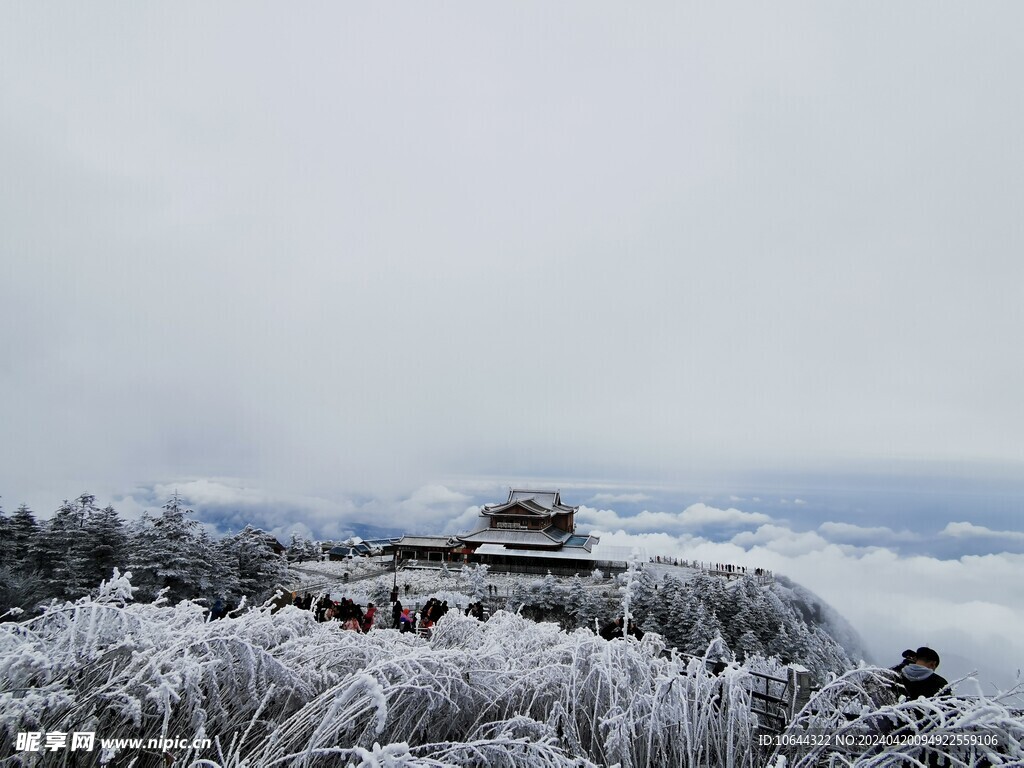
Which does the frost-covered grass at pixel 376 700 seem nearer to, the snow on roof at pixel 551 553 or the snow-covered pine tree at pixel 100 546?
the snow-covered pine tree at pixel 100 546

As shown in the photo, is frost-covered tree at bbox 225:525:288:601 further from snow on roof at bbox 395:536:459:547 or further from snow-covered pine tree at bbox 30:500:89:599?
snow on roof at bbox 395:536:459:547

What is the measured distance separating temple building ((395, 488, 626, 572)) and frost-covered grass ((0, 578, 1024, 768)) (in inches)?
841

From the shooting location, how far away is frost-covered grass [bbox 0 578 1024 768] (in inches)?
94.1

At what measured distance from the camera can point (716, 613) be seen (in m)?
16.0

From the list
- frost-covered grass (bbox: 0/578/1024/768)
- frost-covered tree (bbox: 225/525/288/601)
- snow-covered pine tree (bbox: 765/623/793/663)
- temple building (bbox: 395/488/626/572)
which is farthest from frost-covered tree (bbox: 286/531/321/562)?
frost-covered grass (bbox: 0/578/1024/768)

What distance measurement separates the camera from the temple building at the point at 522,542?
24.6m

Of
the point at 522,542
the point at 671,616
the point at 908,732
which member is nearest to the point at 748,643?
the point at 671,616

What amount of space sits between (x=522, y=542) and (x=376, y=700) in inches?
986

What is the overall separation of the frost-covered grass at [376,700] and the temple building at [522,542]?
2136cm

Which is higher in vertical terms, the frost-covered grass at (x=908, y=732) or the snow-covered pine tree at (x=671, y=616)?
the frost-covered grass at (x=908, y=732)

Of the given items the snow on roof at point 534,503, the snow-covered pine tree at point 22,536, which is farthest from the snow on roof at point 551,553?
the snow-covered pine tree at point 22,536

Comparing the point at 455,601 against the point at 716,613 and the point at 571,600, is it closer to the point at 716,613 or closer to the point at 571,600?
the point at 571,600

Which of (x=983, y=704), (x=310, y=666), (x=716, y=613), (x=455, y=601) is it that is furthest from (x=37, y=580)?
(x=716, y=613)

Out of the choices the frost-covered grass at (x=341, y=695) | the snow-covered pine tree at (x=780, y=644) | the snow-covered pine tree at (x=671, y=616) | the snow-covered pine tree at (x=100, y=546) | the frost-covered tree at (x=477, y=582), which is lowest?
the snow-covered pine tree at (x=780, y=644)
